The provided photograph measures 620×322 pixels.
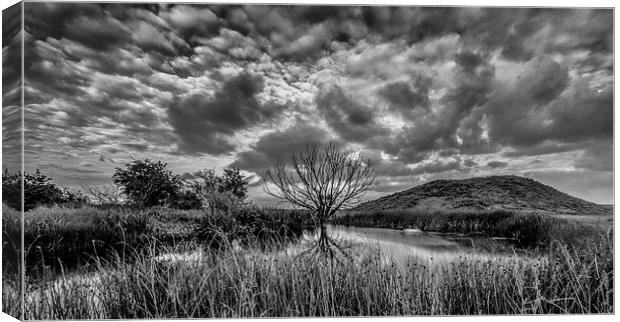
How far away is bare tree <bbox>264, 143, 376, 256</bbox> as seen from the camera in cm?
577

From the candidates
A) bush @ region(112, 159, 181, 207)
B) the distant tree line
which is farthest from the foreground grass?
bush @ region(112, 159, 181, 207)

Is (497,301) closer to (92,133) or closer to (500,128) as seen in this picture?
(500,128)

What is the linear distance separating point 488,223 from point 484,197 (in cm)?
50

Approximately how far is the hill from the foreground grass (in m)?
0.82

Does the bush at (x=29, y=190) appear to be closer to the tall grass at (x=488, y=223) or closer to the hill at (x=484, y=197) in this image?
the tall grass at (x=488, y=223)

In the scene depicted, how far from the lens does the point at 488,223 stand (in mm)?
6617

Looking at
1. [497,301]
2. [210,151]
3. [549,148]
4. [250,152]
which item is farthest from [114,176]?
[549,148]

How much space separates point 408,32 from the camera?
542cm

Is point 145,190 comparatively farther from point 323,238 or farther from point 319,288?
point 319,288

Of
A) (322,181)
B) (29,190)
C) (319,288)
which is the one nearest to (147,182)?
(29,190)

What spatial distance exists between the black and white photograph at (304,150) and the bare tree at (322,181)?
25mm

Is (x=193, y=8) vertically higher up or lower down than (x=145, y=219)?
higher up

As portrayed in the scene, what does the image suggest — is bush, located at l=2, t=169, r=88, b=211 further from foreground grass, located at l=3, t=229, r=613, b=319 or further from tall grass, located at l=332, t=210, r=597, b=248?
tall grass, located at l=332, t=210, r=597, b=248

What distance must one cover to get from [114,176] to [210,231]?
56.1 inches
